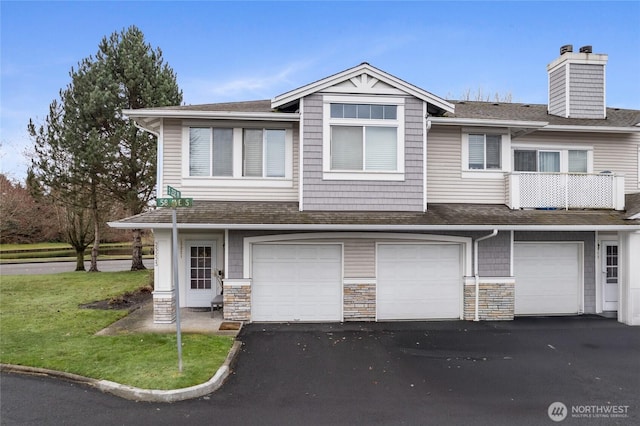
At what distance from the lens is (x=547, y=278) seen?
1146cm

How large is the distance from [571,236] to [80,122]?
2041 centimetres

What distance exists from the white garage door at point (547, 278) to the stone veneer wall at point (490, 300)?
37.7 inches

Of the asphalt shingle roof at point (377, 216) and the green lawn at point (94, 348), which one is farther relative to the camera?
the asphalt shingle roof at point (377, 216)

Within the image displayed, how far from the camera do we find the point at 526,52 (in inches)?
830

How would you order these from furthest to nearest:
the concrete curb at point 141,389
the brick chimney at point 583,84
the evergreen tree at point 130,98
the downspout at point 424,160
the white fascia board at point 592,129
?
the evergreen tree at point 130,98, the brick chimney at point 583,84, the white fascia board at point 592,129, the downspout at point 424,160, the concrete curb at point 141,389

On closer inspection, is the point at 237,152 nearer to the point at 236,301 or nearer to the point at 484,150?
the point at 236,301

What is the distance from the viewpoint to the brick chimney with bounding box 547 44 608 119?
13414 millimetres

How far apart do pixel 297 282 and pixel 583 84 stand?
11.9m

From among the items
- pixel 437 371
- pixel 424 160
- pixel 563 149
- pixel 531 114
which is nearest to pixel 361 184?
pixel 424 160

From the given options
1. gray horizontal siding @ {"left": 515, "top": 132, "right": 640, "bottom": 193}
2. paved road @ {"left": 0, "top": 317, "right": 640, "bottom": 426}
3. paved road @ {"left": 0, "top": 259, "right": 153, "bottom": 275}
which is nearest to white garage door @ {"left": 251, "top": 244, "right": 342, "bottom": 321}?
paved road @ {"left": 0, "top": 317, "right": 640, "bottom": 426}

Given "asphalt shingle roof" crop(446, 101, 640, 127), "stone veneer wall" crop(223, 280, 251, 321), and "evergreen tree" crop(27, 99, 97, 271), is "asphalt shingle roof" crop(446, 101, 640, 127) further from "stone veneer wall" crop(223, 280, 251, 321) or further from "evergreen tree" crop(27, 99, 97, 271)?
"evergreen tree" crop(27, 99, 97, 271)

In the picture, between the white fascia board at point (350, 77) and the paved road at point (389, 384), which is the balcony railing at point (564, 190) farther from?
the paved road at point (389, 384)

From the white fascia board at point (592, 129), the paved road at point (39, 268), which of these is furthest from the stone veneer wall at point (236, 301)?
the paved road at point (39, 268)

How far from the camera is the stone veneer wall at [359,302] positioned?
34.2ft
